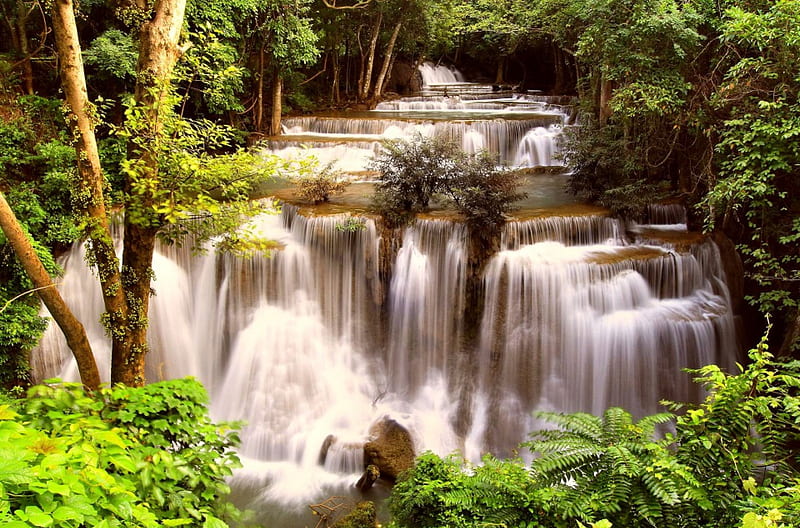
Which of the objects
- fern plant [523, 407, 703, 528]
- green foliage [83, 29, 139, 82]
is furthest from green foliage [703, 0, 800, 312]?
green foliage [83, 29, 139, 82]

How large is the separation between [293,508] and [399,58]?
2445 centimetres

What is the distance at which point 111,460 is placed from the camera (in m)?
2.30

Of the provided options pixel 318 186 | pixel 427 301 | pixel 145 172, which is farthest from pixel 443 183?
pixel 145 172

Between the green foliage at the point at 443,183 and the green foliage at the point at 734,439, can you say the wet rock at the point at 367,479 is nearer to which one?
the green foliage at the point at 443,183

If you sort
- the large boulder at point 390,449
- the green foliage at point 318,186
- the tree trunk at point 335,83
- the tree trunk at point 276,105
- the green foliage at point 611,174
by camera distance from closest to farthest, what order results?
the large boulder at point 390,449 → the green foliage at point 611,174 → the green foliage at point 318,186 → the tree trunk at point 276,105 → the tree trunk at point 335,83

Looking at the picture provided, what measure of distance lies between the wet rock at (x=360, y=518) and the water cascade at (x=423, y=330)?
147cm

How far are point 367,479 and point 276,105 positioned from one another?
11.5 meters

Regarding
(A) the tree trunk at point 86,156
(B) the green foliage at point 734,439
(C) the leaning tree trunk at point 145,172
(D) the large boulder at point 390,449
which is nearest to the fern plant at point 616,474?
(B) the green foliage at point 734,439

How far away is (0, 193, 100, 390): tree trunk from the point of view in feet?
15.4

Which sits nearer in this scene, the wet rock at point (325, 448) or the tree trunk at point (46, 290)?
the tree trunk at point (46, 290)

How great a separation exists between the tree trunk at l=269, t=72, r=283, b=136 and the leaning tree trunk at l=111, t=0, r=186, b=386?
1001cm

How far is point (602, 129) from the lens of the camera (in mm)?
11555

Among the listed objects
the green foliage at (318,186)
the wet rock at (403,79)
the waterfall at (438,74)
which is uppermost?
the waterfall at (438,74)

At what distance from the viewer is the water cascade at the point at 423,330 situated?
9.02 metres
